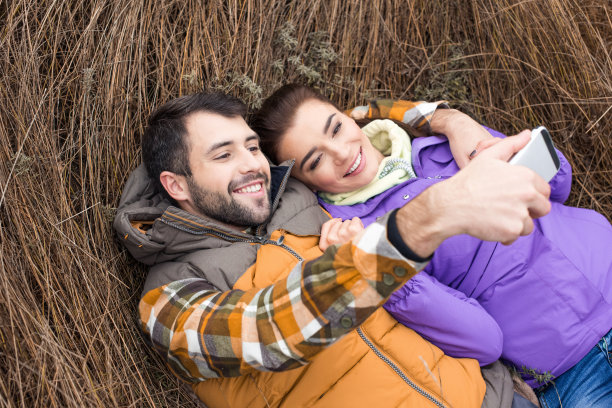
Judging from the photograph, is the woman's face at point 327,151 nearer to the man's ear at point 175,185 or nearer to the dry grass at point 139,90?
the dry grass at point 139,90

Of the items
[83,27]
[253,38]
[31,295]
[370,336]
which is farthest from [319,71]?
[31,295]

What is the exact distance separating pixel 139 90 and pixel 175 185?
0.73m

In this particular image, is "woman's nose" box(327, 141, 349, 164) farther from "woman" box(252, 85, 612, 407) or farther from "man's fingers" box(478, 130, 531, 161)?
"man's fingers" box(478, 130, 531, 161)

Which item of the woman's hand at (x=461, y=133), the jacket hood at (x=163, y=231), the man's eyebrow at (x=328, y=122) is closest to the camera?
the jacket hood at (x=163, y=231)

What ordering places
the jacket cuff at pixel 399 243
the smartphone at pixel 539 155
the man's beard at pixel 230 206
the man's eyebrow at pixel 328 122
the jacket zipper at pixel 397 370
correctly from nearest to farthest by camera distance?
1. the jacket cuff at pixel 399 243
2. the smartphone at pixel 539 155
3. the jacket zipper at pixel 397 370
4. the man's beard at pixel 230 206
5. the man's eyebrow at pixel 328 122

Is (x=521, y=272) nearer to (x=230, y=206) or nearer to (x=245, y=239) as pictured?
(x=245, y=239)

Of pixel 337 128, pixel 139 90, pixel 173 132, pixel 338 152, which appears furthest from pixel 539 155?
pixel 139 90

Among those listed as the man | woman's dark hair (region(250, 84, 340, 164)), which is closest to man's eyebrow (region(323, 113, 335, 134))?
woman's dark hair (region(250, 84, 340, 164))

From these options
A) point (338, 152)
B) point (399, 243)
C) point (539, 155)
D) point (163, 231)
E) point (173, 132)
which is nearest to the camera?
point (399, 243)

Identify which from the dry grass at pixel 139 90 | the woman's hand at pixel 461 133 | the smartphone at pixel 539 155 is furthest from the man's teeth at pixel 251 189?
the smartphone at pixel 539 155

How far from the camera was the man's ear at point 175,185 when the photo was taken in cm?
251

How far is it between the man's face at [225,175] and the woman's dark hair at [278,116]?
335 mm

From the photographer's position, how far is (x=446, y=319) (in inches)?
81.7

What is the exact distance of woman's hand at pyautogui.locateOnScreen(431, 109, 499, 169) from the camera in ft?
8.59
